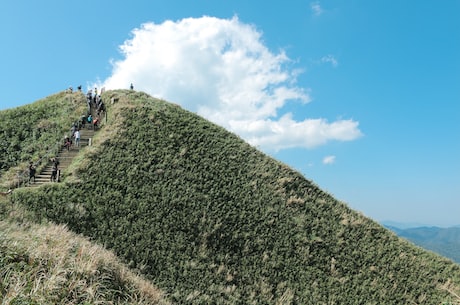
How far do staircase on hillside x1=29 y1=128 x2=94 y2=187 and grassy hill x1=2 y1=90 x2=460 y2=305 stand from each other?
124cm

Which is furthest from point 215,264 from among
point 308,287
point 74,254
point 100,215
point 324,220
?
point 74,254

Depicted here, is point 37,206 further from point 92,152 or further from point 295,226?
point 295,226

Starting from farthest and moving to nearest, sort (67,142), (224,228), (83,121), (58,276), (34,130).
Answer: (34,130) < (83,121) < (67,142) < (224,228) < (58,276)

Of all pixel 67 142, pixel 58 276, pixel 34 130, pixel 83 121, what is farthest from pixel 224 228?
pixel 34 130

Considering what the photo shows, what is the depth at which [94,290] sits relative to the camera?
7176mm

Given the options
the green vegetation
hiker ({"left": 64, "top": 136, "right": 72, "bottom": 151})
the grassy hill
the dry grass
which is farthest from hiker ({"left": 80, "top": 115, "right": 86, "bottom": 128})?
the dry grass

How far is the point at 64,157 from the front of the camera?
79.6 feet

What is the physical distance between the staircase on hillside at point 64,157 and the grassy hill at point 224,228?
4.07 feet

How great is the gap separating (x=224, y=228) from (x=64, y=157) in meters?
13.0

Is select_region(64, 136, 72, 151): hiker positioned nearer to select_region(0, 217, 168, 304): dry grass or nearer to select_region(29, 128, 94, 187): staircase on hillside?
select_region(29, 128, 94, 187): staircase on hillside

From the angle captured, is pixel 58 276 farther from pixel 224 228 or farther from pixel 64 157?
pixel 64 157

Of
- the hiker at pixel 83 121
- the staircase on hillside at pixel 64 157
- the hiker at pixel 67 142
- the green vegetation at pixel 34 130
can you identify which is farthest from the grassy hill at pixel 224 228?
the green vegetation at pixel 34 130

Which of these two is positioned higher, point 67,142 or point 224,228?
point 67,142

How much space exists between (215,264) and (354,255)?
864 centimetres
